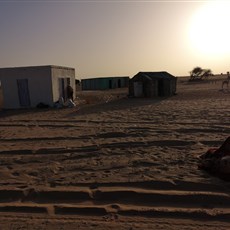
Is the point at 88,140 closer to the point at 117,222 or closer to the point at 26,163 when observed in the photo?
the point at 26,163

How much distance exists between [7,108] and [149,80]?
39.6ft

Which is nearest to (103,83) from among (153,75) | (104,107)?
(153,75)

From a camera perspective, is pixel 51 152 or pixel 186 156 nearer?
pixel 186 156

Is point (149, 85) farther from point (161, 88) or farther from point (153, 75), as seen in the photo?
point (161, 88)

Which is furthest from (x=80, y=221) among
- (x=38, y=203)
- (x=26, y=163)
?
(x=26, y=163)

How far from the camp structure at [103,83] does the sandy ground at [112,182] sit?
44.8 meters

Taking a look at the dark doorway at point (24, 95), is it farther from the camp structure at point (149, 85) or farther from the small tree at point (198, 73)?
the small tree at point (198, 73)

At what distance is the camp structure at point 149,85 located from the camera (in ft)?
94.0

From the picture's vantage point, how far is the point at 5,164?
7.13m

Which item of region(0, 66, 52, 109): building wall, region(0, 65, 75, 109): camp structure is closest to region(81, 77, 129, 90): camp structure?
region(0, 65, 75, 109): camp structure

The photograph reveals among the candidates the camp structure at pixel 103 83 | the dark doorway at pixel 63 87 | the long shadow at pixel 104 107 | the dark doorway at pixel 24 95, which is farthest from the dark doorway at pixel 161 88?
the camp structure at pixel 103 83

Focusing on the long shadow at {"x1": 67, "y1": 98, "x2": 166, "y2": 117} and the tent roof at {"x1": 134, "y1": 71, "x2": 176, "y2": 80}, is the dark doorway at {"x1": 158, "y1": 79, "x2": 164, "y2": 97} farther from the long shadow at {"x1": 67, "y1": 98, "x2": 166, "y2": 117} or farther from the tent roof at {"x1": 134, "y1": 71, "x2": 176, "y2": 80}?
the long shadow at {"x1": 67, "y1": 98, "x2": 166, "y2": 117}

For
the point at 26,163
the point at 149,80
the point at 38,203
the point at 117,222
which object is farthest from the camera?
the point at 149,80

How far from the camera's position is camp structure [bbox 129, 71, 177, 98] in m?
28.7
